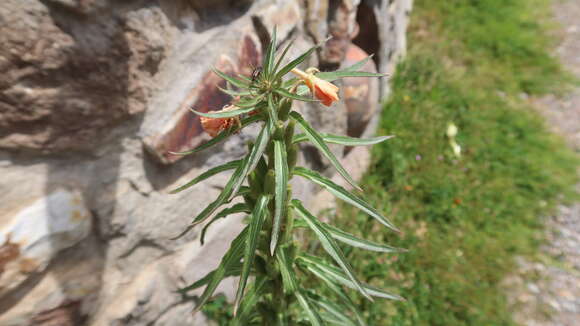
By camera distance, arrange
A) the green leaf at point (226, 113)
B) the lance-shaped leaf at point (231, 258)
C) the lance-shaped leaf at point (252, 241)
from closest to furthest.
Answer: the green leaf at point (226, 113) < the lance-shaped leaf at point (252, 241) < the lance-shaped leaf at point (231, 258)

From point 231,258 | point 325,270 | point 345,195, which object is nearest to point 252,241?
point 231,258

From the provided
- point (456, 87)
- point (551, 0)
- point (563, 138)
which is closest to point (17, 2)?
point (456, 87)

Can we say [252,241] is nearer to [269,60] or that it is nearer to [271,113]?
[271,113]

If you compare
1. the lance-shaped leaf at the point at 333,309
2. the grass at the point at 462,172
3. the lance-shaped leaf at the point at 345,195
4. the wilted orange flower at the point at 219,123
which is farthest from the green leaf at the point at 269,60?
the grass at the point at 462,172

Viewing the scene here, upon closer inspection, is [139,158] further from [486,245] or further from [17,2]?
[486,245]

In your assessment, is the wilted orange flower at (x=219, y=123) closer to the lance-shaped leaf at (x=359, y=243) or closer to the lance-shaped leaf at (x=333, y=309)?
the lance-shaped leaf at (x=359, y=243)

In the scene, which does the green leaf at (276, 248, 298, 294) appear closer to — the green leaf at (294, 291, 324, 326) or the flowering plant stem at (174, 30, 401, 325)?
the flowering plant stem at (174, 30, 401, 325)
